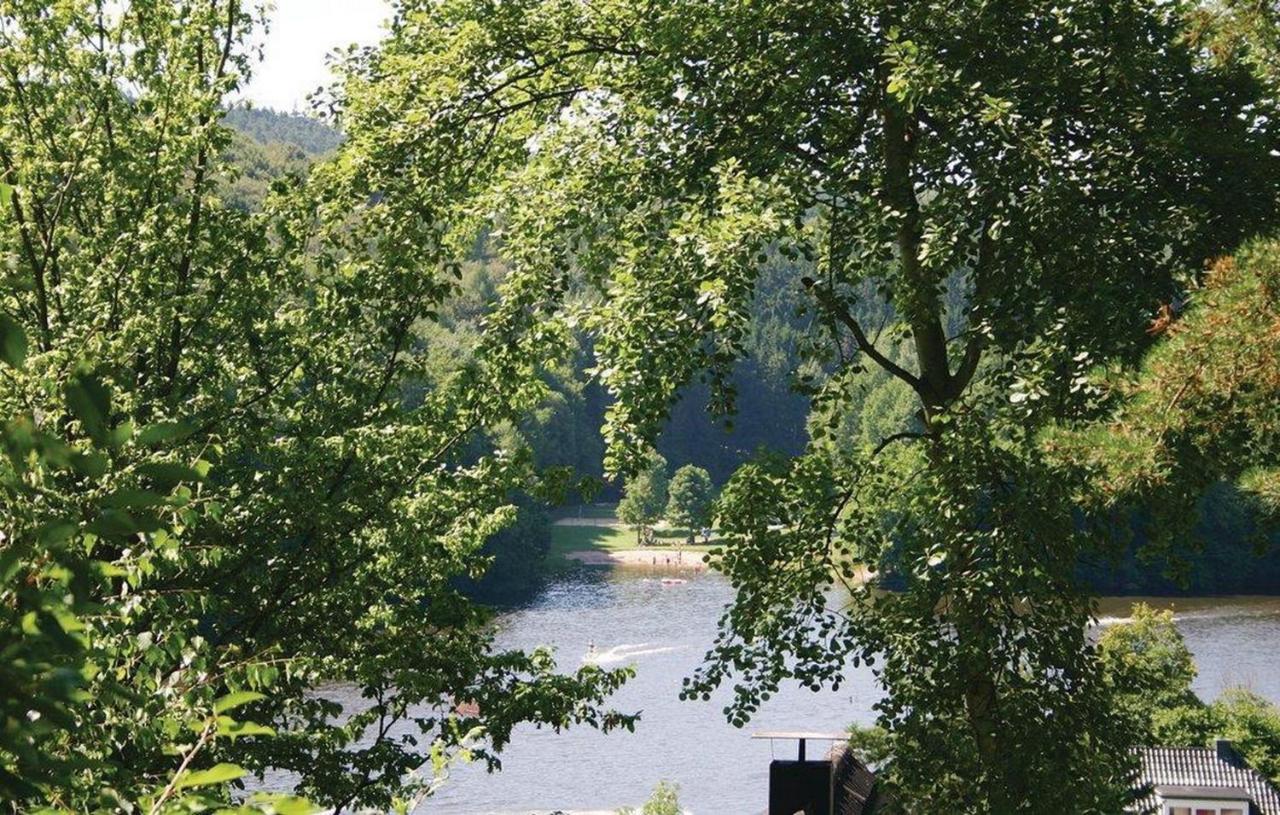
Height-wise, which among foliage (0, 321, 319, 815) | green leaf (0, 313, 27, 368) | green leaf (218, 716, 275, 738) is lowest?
green leaf (218, 716, 275, 738)

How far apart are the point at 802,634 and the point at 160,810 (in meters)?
6.04

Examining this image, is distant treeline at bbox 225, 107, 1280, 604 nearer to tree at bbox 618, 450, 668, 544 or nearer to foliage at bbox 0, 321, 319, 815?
tree at bbox 618, 450, 668, 544

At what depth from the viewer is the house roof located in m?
21.8

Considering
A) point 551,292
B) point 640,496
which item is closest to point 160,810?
point 551,292

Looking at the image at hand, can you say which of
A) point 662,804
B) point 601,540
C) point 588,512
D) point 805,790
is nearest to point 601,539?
point 601,540

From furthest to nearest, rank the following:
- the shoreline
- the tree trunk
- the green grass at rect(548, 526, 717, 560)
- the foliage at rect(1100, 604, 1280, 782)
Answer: the green grass at rect(548, 526, 717, 560)
the shoreline
the foliage at rect(1100, 604, 1280, 782)
the tree trunk

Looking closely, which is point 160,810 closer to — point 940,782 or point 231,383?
point 940,782

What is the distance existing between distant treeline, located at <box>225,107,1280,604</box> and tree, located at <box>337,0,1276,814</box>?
52 centimetres

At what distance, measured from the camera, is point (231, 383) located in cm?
834

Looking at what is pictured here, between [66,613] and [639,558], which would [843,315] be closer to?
[66,613]

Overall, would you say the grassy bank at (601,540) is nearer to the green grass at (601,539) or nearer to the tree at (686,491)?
the green grass at (601,539)

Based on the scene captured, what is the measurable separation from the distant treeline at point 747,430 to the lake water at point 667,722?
2868 millimetres

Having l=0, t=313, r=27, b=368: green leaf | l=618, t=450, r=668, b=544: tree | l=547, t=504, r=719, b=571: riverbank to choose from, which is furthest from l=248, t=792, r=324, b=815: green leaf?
l=618, t=450, r=668, b=544: tree

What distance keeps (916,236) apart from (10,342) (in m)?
6.86
